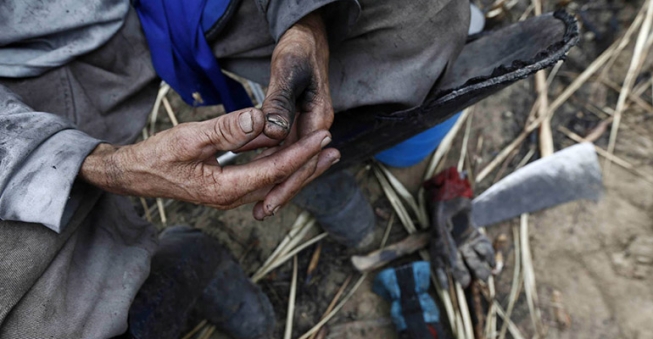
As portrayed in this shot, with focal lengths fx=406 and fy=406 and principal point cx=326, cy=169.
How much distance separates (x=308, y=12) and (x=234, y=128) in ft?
1.20

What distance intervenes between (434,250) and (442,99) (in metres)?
1.02

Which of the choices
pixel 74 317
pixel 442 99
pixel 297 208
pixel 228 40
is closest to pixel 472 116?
pixel 297 208

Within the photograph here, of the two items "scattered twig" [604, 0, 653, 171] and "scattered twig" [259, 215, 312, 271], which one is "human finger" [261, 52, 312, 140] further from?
"scattered twig" [604, 0, 653, 171]

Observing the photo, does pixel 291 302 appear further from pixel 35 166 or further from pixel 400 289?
pixel 35 166

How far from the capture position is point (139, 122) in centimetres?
121

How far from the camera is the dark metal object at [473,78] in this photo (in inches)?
35.7

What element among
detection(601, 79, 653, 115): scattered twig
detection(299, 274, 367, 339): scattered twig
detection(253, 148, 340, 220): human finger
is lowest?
detection(299, 274, 367, 339): scattered twig

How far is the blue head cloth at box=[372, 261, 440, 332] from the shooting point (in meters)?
1.71

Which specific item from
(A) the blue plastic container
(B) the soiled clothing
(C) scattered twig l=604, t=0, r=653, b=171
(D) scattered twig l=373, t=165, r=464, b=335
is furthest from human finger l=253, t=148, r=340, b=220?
(C) scattered twig l=604, t=0, r=653, b=171

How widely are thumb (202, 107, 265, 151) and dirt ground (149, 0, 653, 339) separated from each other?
121 cm

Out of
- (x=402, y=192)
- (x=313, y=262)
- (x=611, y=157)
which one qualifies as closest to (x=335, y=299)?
(x=313, y=262)

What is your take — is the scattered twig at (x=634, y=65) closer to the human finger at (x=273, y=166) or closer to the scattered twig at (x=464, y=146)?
the scattered twig at (x=464, y=146)

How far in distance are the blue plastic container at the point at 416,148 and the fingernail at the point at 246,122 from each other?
1.12 meters

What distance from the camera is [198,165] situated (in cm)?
82
